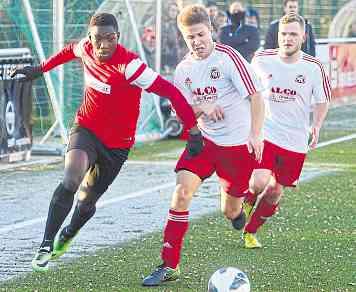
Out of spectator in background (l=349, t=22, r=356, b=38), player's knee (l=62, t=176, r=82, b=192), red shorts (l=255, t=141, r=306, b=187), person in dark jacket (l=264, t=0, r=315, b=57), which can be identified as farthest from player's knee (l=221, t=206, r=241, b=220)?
spectator in background (l=349, t=22, r=356, b=38)

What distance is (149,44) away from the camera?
20.5 m

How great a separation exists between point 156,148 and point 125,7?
239cm

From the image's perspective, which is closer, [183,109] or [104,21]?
[183,109]

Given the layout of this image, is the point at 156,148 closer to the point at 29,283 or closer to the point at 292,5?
the point at 292,5

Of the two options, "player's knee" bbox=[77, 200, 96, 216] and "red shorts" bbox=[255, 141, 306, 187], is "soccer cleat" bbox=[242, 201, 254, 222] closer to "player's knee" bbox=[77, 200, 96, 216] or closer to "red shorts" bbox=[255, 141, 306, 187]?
"red shorts" bbox=[255, 141, 306, 187]

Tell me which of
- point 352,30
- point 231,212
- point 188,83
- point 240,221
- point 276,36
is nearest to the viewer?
point 188,83

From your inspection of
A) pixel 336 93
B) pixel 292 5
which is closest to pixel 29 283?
pixel 292 5

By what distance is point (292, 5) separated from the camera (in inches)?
706

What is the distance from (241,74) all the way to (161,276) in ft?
5.36

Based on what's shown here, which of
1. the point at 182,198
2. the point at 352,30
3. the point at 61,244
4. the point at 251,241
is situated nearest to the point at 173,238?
the point at 182,198

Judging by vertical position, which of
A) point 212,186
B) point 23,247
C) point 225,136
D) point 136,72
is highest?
point 136,72

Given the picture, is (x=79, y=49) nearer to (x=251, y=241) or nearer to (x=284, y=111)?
(x=284, y=111)

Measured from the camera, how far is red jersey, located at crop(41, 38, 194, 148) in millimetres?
8969

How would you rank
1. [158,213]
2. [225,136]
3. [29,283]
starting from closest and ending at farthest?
1. [29,283]
2. [225,136]
3. [158,213]
